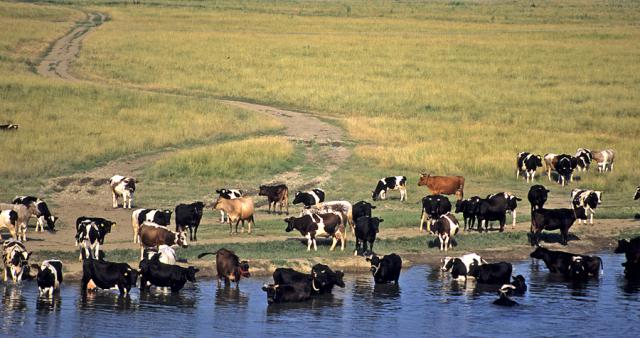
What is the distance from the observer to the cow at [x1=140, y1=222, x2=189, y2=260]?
86.8 feet

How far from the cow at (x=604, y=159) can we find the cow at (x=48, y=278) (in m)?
26.3

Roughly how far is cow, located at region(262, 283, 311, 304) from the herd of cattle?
2cm

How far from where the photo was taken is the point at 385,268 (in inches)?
989

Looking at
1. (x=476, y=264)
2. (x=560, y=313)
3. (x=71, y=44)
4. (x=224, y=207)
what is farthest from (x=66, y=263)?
(x=71, y=44)

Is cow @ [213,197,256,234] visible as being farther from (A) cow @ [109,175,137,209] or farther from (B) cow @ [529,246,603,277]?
(B) cow @ [529,246,603,277]

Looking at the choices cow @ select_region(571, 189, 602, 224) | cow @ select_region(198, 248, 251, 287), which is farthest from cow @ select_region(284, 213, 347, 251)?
cow @ select_region(571, 189, 602, 224)

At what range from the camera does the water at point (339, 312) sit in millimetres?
21000

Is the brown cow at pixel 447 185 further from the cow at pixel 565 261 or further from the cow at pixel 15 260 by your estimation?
the cow at pixel 15 260

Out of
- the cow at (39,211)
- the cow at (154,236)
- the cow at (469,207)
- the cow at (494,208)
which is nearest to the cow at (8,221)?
the cow at (39,211)

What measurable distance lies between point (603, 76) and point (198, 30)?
42.5 metres

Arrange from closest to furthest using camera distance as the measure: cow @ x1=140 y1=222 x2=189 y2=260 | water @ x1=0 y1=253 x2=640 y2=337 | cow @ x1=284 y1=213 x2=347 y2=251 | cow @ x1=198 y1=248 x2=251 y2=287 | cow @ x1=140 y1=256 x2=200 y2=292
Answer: water @ x1=0 y1=253 x2=640 y2=337 → cow @ x1=140 y1=256 x2=200 y2=292 → cow @ x1=198 y1=248 x2=251 y2=287 → cow @ x1=140 y1=222 x2=189 y2=260 → cow @ x1=284 y1=213 x2=347 y2=251

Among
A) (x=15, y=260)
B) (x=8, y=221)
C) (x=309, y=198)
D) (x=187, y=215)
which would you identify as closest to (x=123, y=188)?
(x=309, y=198)

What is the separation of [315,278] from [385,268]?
1959mm

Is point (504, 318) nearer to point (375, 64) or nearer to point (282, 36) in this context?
point (375, 64)
